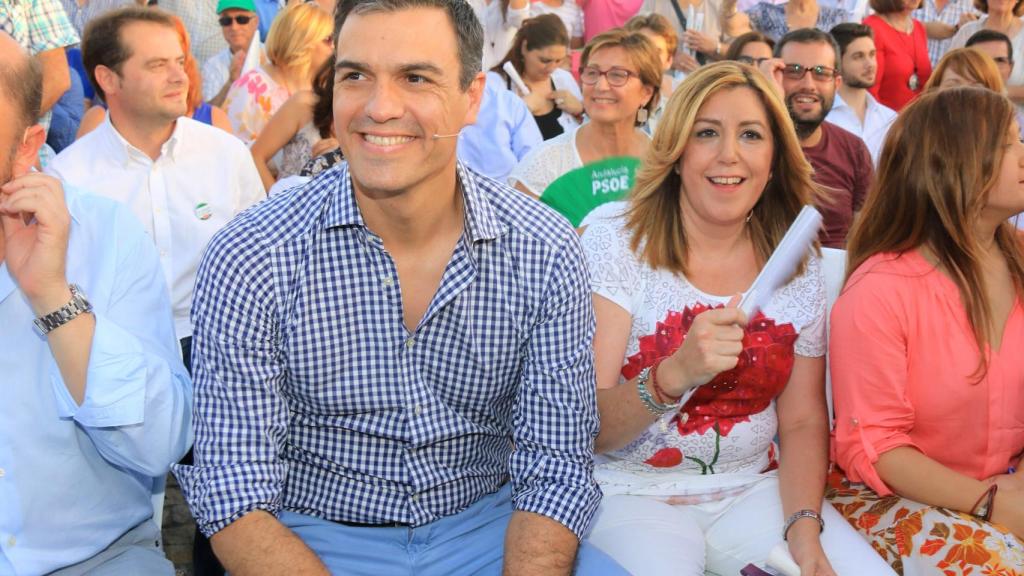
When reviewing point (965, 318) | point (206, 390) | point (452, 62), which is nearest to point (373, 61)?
point (452, 62)

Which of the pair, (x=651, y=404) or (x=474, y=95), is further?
(x=651, y=404)

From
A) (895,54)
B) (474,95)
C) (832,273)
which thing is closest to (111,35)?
(474,95)

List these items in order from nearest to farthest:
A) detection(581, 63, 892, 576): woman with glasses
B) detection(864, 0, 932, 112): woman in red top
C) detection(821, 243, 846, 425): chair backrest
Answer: detection(581, 63, 892, 576): woman with glasses → detection(821, 243, 846, 425): chair backrest → detection(864, 0, 932, 112): woman in red top

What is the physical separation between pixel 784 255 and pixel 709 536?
914mm

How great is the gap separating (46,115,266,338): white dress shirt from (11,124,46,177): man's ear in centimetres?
177

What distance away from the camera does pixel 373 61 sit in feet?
7.25

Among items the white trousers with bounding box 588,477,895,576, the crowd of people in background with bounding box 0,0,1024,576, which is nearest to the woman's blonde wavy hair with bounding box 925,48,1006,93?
the crowd of people in background with bounding box 0,0,1024,576

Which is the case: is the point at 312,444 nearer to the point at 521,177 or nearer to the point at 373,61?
the point at 373,61

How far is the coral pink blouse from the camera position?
9.11 feet

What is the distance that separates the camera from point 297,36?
5988 mm

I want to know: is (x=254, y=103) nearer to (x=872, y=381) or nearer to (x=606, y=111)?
(x=606, y=111)

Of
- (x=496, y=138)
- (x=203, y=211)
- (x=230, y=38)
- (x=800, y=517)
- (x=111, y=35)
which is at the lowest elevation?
(x=800, y=517)

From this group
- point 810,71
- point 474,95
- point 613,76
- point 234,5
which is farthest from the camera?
point 234,5

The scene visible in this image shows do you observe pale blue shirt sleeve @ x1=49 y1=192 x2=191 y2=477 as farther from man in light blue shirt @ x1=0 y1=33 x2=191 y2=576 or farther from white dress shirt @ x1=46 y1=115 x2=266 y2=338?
Answer: white dress shirt @ x1=46 y1=115 x2=266 y2=338
